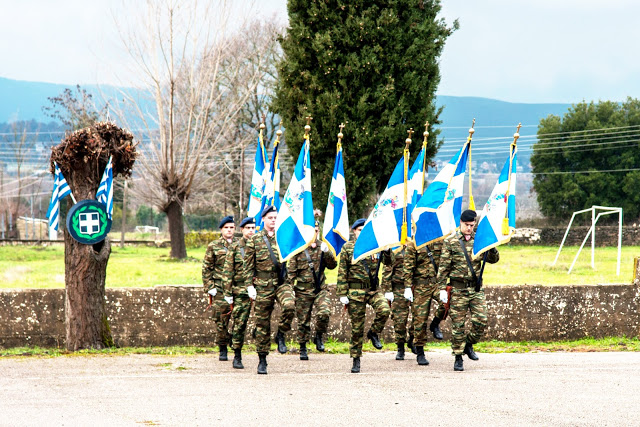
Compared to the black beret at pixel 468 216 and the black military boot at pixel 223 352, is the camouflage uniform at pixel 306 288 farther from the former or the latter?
the black beret at pixel 468 216

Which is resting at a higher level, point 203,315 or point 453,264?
point 453,264

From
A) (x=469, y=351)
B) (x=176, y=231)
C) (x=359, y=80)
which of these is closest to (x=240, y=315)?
(x=469, y=351)

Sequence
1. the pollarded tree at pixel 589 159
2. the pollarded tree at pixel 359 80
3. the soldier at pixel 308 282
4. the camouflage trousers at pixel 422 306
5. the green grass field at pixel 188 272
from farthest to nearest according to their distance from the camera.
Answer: the pollarded tree at pixel 589 159
the pollarded tree at pixel 359 80
the green grass field at pixel 188 272
the soldier at pixel 308 282
the camouflage trousers at pixel 422 306

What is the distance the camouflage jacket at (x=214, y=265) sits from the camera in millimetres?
11539

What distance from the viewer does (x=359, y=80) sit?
21.1m

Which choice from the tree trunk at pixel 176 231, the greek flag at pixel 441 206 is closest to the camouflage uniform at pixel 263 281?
the greek flag at pixel 441 206

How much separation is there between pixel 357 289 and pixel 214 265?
2358 mm

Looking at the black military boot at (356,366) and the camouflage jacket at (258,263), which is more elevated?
the camouflage jacket at (258,263)

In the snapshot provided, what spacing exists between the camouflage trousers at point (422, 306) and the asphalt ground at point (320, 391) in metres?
0.43

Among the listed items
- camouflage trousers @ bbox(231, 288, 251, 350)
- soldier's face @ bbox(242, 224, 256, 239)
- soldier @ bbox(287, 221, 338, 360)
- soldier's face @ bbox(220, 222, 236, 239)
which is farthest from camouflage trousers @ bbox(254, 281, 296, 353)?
soldier's face @ bbox(220, 222, 236, 239)

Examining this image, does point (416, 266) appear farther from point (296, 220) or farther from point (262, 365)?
point (262, 365)

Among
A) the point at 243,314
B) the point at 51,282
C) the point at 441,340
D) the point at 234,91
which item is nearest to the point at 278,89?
the point at 51,282

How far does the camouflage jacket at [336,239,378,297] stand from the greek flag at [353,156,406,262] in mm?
127

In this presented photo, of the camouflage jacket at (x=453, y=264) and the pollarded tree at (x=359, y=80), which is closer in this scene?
the camouflage jacket at (x=453, y=264)
